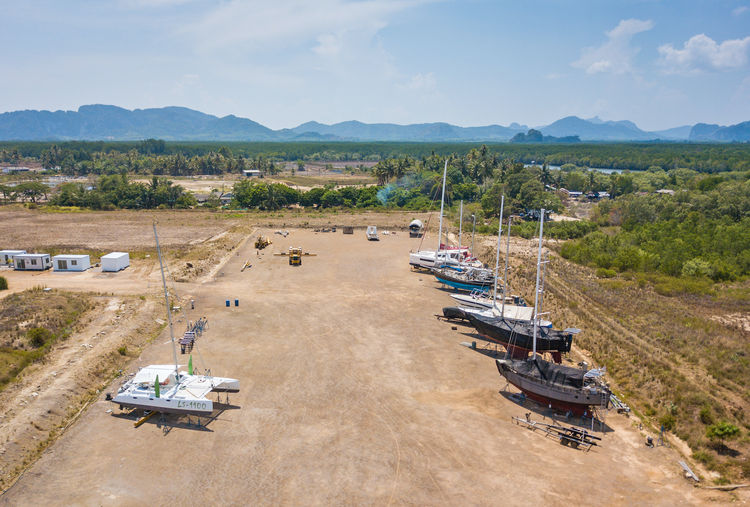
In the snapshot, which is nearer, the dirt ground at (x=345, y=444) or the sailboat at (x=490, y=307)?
the dirt ground at (x=345, y=444)

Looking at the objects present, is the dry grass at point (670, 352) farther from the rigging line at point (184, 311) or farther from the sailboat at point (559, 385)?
the rigging line at point (184, 311)

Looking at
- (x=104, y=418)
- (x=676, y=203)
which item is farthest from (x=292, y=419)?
(x=676, y=203)

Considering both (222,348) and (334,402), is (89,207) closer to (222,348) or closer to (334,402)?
(222,348)

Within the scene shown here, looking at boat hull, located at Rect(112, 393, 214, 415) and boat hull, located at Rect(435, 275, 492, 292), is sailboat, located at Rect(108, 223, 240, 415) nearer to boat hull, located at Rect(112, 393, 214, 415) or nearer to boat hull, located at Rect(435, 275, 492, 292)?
boat hull, located at Rect(112, 393, 214, 415)

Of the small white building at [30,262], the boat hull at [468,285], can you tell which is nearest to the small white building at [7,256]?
the small white building at [30,262]

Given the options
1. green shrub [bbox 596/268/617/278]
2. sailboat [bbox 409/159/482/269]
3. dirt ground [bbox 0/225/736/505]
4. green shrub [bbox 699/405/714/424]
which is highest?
sailboat [bbox 409/159/482/269]

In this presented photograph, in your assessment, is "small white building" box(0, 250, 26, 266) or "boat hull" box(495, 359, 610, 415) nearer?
"boat hull" box(495, 359, 610, 415)

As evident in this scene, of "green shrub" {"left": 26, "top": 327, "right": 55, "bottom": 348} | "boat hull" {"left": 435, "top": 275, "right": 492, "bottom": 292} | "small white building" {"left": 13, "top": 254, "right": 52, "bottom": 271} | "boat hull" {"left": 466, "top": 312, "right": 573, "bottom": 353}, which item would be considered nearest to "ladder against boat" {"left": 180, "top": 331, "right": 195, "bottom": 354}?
"green shrub" {"left": 26, "top": 327, "right": 55, "bottom": 348}
